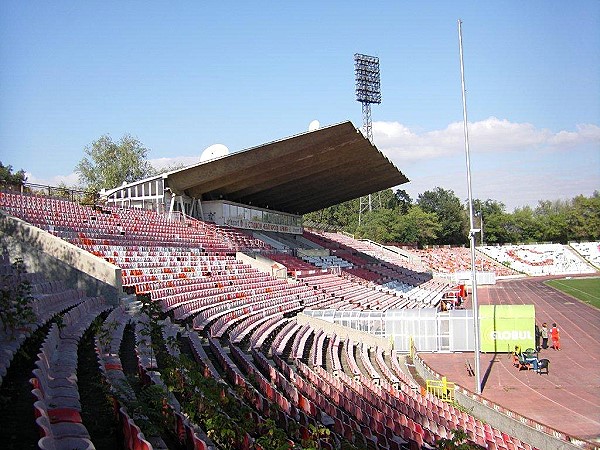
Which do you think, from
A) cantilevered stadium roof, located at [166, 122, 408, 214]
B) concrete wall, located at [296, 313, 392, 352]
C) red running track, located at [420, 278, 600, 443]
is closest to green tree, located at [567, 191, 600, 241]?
cantilevered stadium roof, located at [166, 122, 408, 214]

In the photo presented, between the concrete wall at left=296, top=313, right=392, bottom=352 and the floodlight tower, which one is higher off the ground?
the floodlight tower

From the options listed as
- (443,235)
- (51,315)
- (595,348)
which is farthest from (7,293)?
(443,235)

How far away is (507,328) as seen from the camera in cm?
2000

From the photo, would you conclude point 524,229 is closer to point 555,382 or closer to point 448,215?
point 448,215

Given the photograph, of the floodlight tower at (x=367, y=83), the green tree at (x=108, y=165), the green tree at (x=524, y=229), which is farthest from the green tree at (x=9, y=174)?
the green tree at (x=524, y=229)

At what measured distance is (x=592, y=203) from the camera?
295 ft

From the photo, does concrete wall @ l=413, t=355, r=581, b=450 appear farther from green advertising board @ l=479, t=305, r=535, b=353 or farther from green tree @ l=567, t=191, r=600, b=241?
green tree @ l=567, t=191, r=600, b=241

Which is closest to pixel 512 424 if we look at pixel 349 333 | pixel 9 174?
pixel 349 333

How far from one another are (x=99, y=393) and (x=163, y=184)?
26632 millimetres

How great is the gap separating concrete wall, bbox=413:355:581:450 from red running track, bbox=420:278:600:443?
1.13m

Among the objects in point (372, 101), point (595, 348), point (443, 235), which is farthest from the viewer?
point (443, 235)

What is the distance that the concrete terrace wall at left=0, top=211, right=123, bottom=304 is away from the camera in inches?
622

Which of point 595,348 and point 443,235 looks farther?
point 443,235

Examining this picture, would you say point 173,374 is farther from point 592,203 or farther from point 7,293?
point 592,203
